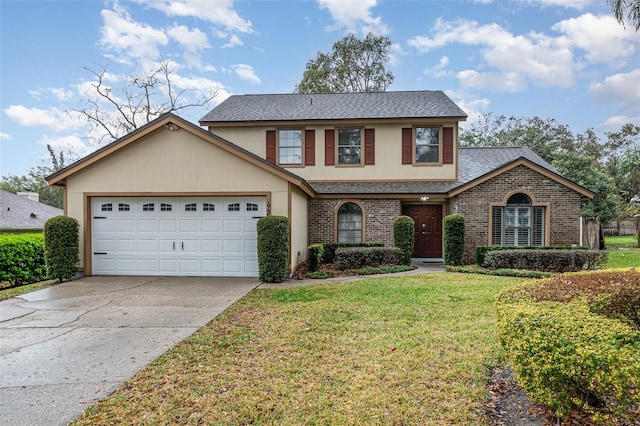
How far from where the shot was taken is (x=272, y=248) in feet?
31.7

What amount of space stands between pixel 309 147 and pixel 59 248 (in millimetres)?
9030

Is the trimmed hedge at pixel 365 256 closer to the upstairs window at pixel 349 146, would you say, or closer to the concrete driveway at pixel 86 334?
the concrete driveway at pixel 86 334

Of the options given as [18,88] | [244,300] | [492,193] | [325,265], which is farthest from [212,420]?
[18,88]

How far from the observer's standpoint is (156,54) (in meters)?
24.4

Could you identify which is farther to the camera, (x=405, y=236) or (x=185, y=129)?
(x=405, y=236)

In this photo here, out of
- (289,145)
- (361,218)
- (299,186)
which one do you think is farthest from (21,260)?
(361,218)

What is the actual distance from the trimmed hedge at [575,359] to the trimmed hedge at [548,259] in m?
8.79

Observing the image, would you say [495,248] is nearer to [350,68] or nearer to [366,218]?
[366,218]

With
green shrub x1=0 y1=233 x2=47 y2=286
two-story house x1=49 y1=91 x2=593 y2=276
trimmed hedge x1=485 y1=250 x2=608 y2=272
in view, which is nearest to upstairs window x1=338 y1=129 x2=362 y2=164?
two-story house x1=49 y1=91 x2=593 y2=276

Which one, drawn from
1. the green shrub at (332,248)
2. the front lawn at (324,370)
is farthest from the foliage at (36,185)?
the front lawn at (324,370)

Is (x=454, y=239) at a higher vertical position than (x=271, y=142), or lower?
lower

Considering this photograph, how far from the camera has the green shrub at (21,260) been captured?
35.1 ft

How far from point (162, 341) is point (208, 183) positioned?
5.98m

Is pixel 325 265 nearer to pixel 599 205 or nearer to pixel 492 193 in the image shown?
Answer: pixel 492 193
